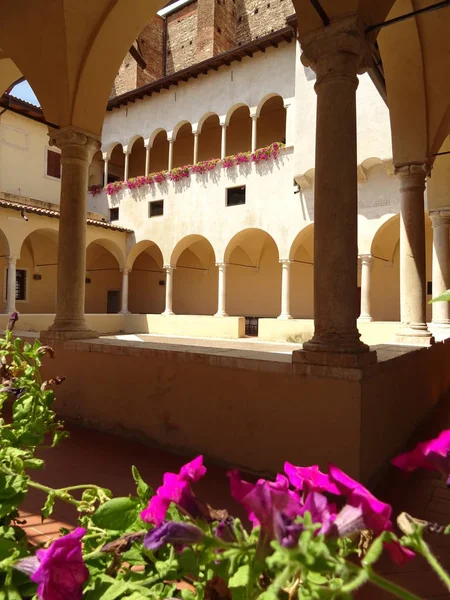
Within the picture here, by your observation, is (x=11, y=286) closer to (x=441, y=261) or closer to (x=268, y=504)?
(x=441, y=261)

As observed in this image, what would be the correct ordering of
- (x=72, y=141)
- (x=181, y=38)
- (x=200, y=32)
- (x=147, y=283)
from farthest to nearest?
(x=181, y=38)
(x=147, y=283)
(x=200, y=32)
(x=72, y=141)

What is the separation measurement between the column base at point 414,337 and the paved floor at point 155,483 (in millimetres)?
1528

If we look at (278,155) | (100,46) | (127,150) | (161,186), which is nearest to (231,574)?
(100,46)

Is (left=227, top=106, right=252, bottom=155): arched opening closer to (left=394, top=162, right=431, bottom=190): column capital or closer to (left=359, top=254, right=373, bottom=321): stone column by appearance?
(left=359, top=254, right=373, bottom=321): stone column

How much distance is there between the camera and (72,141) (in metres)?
6.07

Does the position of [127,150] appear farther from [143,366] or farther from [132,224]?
[143,366]

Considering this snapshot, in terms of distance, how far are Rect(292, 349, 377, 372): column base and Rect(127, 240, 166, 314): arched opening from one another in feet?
68.8

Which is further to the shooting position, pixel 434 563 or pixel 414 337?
pixel 414 337

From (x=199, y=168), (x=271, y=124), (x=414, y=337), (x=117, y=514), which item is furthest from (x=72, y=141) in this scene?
(x=271, y=124)

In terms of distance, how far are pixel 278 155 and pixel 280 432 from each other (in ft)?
48.3

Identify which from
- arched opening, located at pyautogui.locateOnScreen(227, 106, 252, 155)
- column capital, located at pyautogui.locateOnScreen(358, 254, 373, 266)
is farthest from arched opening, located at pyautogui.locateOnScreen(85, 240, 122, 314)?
column capital, located at pyautogui.locateOnScreen(358, 254, 373, 266)

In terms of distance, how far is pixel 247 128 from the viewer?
22000mm

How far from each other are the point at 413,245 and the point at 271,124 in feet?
53.3

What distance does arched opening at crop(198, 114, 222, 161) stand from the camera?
22.8 meters
